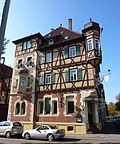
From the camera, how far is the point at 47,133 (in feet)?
36.6

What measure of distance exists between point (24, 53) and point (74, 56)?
9104 mm

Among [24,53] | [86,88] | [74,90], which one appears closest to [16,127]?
[74,90]

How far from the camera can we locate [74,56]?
690 inches

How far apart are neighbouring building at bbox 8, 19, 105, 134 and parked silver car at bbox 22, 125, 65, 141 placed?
4.34 metres

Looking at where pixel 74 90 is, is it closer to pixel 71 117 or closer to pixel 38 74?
pixel 71 117

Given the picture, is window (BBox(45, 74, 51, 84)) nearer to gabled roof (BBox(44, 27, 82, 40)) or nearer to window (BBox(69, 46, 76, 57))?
window (BBox(69, 46, 76, 57))

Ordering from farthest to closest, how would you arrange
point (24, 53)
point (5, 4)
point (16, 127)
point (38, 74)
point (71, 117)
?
point (24, 53) → point (38, 74) → point (71, 117) → point (16, 127) → point (5, 4)

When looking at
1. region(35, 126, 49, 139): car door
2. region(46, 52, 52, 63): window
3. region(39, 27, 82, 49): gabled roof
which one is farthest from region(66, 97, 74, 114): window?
region(39, 27, 82, 49): gabled roof

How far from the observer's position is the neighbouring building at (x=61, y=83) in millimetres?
15289

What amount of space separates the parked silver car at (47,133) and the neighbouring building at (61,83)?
434 cm

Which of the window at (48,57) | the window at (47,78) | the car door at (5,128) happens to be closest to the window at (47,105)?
the window at (47,78)

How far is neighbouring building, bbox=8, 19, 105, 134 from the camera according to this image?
1529cm

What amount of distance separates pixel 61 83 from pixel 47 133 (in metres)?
7.35

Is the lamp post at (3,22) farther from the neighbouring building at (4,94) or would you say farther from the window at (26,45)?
the neighbouring building at (4,94)
